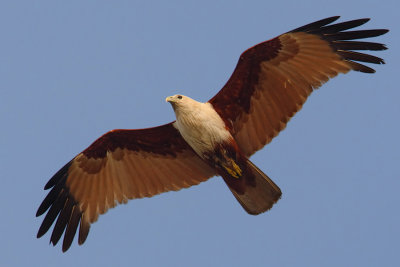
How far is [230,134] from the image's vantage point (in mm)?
12766

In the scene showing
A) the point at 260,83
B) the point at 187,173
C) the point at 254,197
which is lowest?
the point at 254,197

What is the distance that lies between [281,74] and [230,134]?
1381 millimetres

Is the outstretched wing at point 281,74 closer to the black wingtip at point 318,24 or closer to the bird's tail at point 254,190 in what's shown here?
the black wingtip at point 318,24

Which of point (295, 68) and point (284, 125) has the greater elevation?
point (295, 68)

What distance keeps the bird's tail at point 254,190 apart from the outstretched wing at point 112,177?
33.9 inches

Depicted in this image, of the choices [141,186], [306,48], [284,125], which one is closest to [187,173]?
[141,186]

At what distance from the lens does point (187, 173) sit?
13.5 meters

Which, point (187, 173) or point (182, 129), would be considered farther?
point (187, 173)

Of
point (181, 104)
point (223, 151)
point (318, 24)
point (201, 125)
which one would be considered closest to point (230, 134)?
point (223, 151)

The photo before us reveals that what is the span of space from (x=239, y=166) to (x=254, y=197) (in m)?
0.60

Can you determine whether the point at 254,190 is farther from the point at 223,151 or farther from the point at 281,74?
the point at 281,74

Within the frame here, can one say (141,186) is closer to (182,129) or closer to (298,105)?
(182,129)

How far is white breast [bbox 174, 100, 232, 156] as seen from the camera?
12414 millimetres

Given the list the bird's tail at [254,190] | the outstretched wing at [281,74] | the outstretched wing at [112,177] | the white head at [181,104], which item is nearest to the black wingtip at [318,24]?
the outstretched wing at [281,74]
